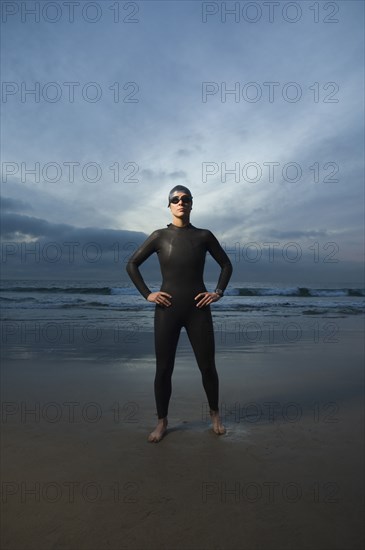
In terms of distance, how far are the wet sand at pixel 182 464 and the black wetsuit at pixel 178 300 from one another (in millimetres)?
517

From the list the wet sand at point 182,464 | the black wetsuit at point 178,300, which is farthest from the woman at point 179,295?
the wet sand at point 182,464

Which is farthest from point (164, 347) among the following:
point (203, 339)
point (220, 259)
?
point (220, 259)

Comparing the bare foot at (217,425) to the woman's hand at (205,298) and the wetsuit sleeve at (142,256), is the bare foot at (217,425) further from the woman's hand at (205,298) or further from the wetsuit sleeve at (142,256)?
the wetsuit sleeve at (142,256)

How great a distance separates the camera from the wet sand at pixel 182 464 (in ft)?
7.31

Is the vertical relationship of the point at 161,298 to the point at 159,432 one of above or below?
above

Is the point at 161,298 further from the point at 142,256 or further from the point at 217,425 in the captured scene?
the point at 217,425

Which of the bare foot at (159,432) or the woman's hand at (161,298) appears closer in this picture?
the bare foot at (159,432)

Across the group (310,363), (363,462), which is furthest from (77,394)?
(310,363)

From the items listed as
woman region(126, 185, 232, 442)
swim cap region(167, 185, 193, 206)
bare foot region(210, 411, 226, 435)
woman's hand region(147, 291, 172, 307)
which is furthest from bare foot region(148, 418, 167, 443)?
swim cap region(167, 185, 193, 206)

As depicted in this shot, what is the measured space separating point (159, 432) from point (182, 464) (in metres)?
0.59

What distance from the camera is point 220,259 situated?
4059 mm

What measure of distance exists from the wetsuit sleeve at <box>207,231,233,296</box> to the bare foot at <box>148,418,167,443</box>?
4.68 feet

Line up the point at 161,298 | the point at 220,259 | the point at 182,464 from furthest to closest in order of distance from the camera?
the point at 220,259
the point at 161,298
the point at 182,464

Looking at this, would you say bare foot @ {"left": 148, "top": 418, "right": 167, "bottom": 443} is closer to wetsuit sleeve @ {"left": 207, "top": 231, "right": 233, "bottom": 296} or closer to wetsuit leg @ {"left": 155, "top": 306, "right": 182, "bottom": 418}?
wetsuit leg @ {"left": 155, "top": 306, "right": 182, "bottom": 418}
